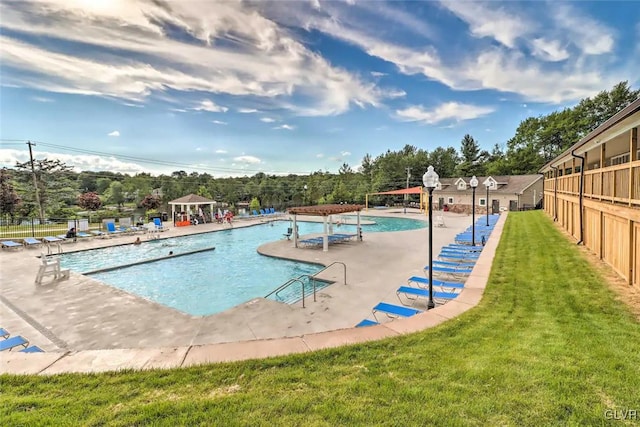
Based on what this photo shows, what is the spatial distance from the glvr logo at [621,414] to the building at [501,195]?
101 ft

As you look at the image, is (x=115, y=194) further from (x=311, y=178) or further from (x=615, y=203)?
(x=615, y=203)

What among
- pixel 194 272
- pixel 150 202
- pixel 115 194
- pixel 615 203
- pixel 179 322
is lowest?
pixel 194 272

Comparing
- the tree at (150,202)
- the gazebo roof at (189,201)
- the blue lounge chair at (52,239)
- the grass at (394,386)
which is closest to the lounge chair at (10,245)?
the blue lounge chair at (52,239)

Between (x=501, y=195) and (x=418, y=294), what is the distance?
32.2m

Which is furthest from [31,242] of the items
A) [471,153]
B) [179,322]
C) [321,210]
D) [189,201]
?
[471,153]

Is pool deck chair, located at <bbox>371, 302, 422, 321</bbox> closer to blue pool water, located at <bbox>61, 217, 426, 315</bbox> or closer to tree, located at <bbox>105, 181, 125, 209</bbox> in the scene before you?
blue pool water, located at <bbox>61, 217, 426, 315</bbox>

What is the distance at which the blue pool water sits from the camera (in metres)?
9.60

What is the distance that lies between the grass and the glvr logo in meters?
0.05

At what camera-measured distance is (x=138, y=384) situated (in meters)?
→ 2.93

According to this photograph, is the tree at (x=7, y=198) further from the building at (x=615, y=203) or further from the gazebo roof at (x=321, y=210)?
the building at (x=615, y=203)

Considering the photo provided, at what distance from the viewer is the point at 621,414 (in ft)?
7.74

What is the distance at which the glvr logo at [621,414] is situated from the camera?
2.33m

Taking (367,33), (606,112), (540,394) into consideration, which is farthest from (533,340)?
(606,112)

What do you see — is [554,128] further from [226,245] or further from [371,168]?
[226,245]
